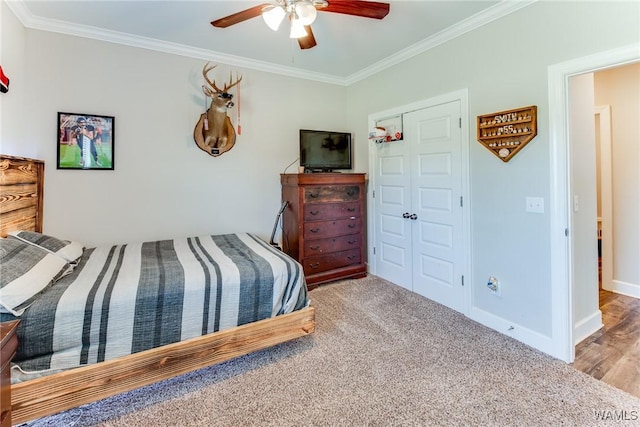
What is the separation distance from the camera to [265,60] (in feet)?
11.9

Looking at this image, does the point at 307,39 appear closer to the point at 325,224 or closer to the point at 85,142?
the point at 325,224

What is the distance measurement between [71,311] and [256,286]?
1016 millimetres

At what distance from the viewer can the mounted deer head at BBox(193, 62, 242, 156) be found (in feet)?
10.7

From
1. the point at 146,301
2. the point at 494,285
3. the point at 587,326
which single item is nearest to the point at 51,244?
the point at 146,301

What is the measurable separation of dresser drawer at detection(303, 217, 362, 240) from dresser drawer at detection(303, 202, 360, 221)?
0.19 feet

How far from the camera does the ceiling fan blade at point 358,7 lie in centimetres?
192

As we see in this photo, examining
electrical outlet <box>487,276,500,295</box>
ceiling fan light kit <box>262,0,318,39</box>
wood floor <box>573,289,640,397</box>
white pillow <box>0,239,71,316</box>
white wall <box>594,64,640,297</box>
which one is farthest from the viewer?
white wall <box>594,64,640,297</box>

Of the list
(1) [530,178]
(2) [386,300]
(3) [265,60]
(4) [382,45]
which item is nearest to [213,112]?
(3) [265,60]

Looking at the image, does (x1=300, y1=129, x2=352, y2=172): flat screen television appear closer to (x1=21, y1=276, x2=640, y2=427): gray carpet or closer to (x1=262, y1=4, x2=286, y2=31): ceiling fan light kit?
(x1=262, y1=4, x2=286, y2=31): ceiling fan light kit

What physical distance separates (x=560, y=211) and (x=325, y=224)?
2.20m

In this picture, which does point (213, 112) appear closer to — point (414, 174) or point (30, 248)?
point (30, 248)

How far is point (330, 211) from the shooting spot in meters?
3.65

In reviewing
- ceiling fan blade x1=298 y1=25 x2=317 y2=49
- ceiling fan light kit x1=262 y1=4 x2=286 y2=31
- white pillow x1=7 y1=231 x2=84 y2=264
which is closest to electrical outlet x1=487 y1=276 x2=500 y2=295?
ceiling fan blade x1=298 y1=25 x2=317 y2=49

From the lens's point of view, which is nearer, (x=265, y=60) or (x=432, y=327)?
(x=432, y=327)
